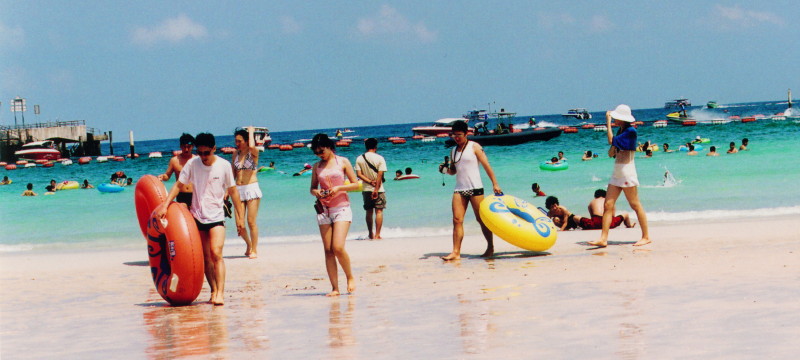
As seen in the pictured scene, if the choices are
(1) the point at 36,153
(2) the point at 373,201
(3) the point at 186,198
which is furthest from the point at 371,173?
(1) the point at 36,153

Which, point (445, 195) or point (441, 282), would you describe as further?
point (445, 195)

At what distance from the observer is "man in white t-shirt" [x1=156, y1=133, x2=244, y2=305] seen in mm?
6871

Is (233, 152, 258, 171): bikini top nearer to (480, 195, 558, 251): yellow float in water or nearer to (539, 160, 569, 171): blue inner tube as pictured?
(480, 195, 558, 251): yellow float in water

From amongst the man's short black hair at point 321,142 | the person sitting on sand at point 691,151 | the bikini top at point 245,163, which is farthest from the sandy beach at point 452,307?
the person sitting on sand at point 691,151

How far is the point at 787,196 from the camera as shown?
16.9 m

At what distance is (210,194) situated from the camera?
690 centimetres

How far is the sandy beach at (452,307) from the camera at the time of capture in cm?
507

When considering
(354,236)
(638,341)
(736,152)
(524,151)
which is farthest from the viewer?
(524,151)

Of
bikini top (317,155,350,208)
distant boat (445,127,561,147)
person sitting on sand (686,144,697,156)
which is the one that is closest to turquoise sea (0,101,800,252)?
person sitting on sand (686,144,697,156)

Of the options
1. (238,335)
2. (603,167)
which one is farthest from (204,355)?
(603,167)

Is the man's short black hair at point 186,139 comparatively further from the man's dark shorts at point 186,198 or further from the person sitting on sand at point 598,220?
the person sitting on sand at point 598,220

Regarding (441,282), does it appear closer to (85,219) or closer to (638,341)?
(638,341)

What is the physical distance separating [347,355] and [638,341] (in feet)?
5.43

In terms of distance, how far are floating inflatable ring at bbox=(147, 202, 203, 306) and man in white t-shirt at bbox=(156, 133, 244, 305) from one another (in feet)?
0.35
